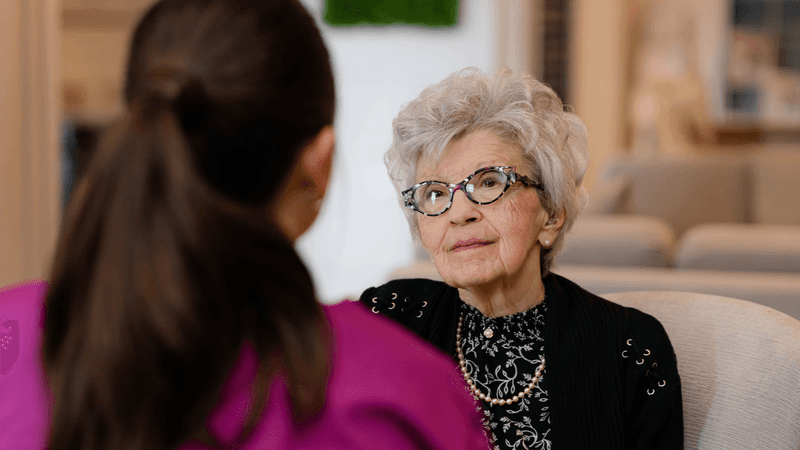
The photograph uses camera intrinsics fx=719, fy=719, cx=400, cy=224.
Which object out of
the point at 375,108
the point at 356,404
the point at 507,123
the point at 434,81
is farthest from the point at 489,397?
the point at 375,108

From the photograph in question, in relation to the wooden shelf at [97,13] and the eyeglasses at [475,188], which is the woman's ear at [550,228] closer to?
the eyeglasses at [475,188]

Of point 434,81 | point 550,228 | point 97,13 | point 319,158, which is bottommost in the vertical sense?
point 550,228

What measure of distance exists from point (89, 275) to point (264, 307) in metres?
0.13

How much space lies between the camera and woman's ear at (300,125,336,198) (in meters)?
0.64

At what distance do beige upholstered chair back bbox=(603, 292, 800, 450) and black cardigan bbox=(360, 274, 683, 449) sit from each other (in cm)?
7

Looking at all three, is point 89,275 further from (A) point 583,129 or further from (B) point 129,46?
(A) point 583,129

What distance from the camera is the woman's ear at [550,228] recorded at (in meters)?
1.26

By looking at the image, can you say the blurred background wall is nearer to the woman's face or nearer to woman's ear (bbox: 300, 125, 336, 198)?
the woman's face

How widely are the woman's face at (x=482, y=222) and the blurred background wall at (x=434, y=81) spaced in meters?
1.00

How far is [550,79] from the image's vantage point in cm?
574

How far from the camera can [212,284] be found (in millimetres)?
538

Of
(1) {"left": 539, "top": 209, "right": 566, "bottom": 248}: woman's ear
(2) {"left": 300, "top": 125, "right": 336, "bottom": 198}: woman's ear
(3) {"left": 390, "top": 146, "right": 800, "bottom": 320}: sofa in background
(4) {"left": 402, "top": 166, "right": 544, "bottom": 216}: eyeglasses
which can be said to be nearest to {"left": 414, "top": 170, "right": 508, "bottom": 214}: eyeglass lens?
(4) {"left": 402, "top": 166, "right": 544, "bottom": 216}: eyeglasses

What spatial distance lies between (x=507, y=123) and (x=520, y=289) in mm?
287

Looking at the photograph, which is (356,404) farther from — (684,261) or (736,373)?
(684,261)
